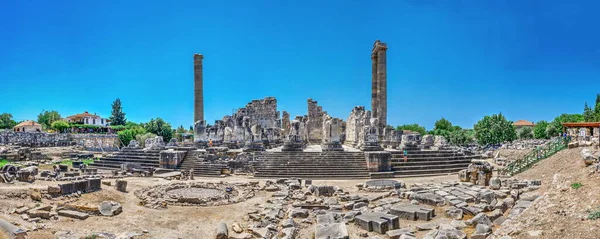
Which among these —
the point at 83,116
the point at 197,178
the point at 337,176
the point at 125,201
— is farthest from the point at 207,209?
the point at 83,116

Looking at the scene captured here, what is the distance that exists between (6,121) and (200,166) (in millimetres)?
67010

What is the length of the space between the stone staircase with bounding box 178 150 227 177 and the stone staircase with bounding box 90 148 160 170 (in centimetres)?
178

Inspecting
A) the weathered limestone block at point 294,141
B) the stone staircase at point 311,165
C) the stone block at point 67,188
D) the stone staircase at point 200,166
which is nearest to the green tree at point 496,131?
the stone staircase at point 311,165

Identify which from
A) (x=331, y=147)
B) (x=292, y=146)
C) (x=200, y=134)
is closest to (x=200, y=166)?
(x=292, y=146)

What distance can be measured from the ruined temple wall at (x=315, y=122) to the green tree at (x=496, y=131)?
20.9m

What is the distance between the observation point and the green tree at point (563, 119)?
146 ft

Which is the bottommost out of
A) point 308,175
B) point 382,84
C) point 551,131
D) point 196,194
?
point 196,194

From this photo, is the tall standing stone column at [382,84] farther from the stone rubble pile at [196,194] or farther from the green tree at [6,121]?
the green tree at [6,121]

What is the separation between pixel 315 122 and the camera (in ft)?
122

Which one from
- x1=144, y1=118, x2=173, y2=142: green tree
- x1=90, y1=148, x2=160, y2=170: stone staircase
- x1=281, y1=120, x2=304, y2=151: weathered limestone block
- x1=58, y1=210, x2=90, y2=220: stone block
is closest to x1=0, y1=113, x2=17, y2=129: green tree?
x1=144, y1=118, x2=173, y2=142: green tree

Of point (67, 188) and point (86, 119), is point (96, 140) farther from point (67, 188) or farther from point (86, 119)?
point (67, 188)

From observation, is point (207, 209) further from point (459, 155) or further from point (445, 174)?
point (459, 155)

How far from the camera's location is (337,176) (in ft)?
55.7

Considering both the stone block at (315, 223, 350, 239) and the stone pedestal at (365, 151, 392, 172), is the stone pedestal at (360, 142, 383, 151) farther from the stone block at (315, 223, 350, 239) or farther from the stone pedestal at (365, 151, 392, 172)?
the stone block at (315, 223, 350, 239)
